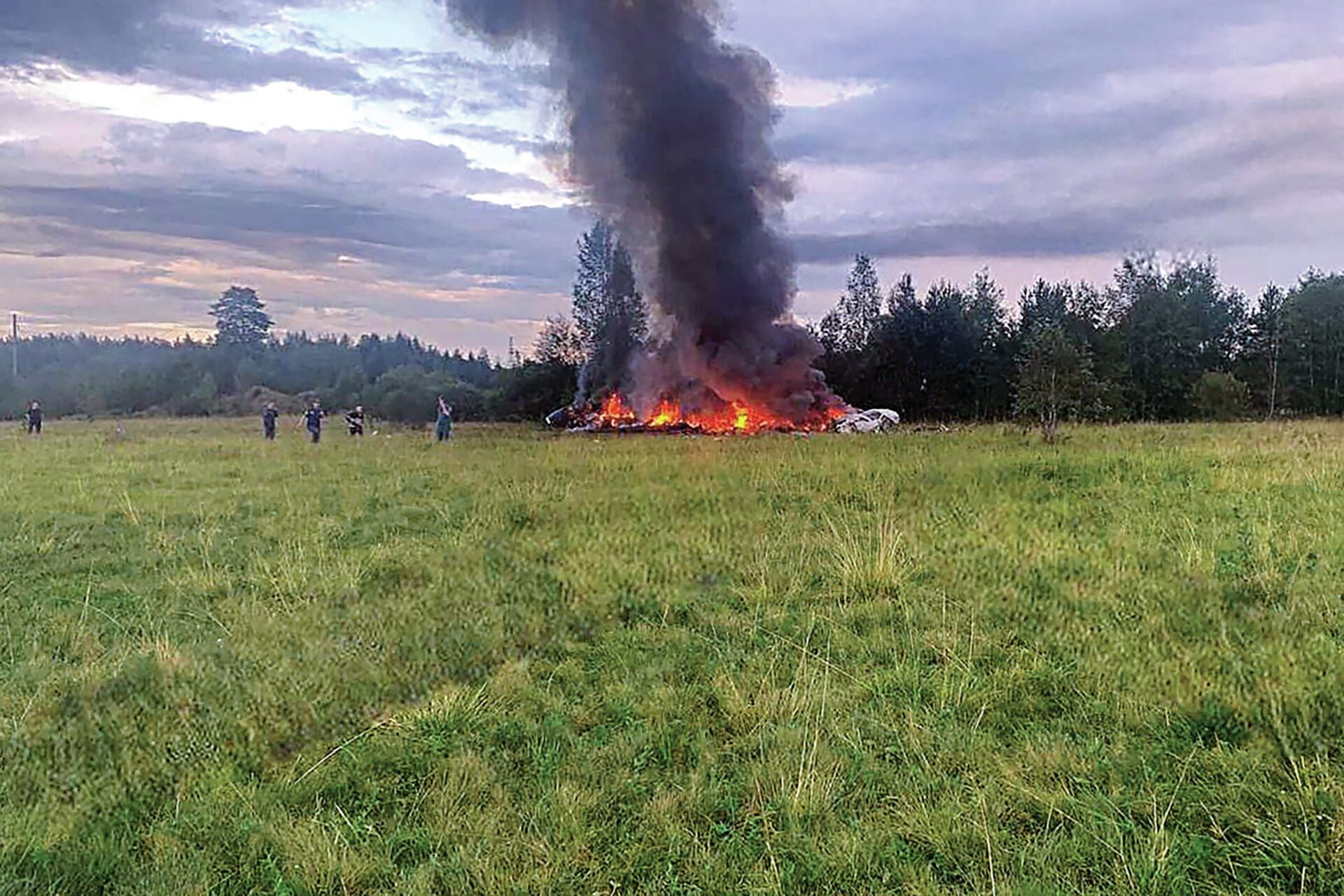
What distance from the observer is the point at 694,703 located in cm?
590

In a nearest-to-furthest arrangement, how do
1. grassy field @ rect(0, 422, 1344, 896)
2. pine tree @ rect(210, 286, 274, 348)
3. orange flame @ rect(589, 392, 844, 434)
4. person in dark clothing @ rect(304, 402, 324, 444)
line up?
grassy field @ rect(0, 422, 1344, 896), person in dark clothing @ rect(304, 402, 324, 444), orange flame @ rect(589, 392, 844, 434), pine tree @ rect(210, 286, 274, 348)

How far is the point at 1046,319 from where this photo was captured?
1882 inches

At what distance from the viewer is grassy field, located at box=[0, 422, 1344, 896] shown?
4.18 m

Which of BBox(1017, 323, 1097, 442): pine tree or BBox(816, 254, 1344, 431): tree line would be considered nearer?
BBox(1017, 323, 1097, 442): pine tree

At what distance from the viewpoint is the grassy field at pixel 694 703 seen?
13.7 ft

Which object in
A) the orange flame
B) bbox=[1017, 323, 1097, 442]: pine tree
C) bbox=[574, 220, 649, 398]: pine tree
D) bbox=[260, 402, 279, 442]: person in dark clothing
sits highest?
bbox=[574, 220, 649, 398]: pine tree

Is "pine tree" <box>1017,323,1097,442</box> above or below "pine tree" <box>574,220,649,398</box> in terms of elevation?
below

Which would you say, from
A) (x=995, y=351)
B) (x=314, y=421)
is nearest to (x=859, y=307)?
(x=995, y=351)

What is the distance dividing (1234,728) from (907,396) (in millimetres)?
47569

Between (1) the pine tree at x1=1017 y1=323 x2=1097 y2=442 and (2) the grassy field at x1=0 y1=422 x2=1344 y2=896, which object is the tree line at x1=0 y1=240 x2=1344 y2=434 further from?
(2) the grassy field at x1=0 y1=422 x2=1344 y2=896

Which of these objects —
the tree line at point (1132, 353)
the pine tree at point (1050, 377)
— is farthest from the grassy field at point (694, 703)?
the tree line at point (1132, 353)

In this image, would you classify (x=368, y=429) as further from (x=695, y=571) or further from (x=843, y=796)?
(x=843, y=796)

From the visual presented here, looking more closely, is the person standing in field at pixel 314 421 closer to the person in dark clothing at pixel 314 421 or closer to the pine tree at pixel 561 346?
the person in dark clothing at pixel 314 421

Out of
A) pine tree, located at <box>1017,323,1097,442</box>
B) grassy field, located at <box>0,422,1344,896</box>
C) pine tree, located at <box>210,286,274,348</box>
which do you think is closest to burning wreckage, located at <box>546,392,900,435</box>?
pine tree, located at <box>1017,323,1097,442</box>
